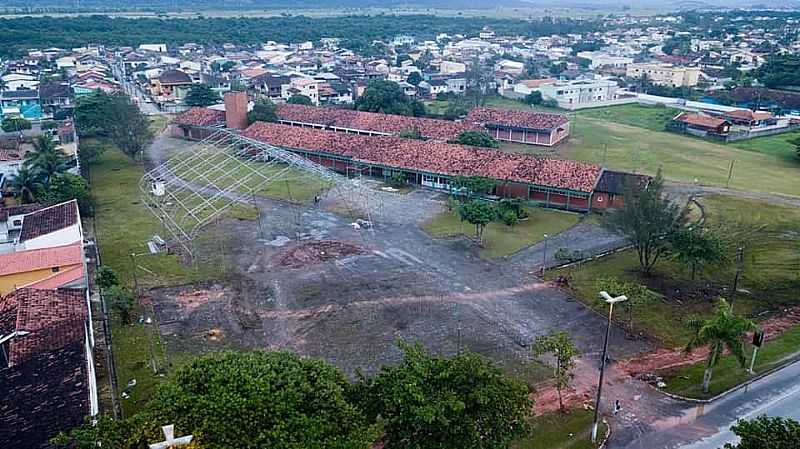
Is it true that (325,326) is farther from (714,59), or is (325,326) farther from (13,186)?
(714,59)

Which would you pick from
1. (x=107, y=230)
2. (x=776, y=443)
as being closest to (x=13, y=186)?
(x=107, y=230)

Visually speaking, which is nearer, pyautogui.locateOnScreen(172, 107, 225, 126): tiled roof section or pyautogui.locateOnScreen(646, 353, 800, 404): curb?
pyautogui.locateOnScreen(646, 353, 800, 404): curb

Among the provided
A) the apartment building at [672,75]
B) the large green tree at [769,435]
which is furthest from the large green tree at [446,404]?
the apartment building at [672,75]

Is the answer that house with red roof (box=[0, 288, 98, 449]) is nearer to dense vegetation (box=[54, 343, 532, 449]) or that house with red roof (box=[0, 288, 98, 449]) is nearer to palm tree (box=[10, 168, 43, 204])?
dense vegetation (box=[54, 343, 532, 449])

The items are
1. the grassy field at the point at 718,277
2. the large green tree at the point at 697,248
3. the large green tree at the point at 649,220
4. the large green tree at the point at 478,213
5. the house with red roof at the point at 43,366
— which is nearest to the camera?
the house with red roof at the point at 43,366

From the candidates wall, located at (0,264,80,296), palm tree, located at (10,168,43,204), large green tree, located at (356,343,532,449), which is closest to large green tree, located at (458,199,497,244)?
large green tree, located at (356,343,532,449)

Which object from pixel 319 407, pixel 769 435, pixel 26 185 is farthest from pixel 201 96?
pixel 769 435

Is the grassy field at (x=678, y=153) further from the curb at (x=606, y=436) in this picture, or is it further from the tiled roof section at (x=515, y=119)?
the curb at (x=606, y=436)
